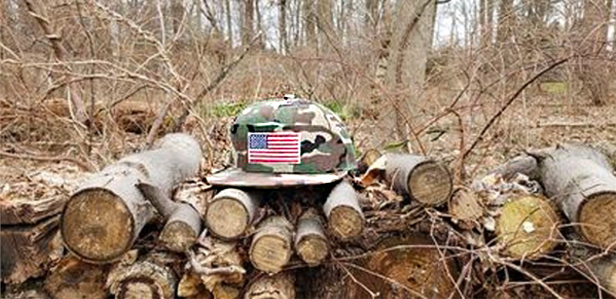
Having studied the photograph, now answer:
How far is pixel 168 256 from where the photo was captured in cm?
232

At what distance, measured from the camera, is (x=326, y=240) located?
2.23 m

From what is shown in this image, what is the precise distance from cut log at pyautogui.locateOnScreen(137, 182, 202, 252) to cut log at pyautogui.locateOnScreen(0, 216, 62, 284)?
40cm

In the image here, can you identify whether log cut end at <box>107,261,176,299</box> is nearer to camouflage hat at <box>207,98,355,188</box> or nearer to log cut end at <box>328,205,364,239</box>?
camouflage hat at <box>207,98,355,188</box>

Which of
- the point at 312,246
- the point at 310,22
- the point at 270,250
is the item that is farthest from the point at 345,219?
the point at 310,22

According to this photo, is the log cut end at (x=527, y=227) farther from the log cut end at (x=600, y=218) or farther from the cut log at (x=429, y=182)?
the cut log at (x=429, y=182)

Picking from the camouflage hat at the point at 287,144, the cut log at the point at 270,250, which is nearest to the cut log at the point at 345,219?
the cut log at the point at 270,250

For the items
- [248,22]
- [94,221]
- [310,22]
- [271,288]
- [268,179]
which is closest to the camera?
[94,221]

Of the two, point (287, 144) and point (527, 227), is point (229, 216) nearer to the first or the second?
point (287, 144)

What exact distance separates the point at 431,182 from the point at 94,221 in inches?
47.8

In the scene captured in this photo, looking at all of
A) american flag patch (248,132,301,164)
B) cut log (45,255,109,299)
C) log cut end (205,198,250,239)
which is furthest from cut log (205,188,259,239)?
cut log (45,255,109,299)

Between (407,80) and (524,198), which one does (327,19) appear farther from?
(524,198)

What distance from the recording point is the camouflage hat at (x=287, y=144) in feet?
8.48

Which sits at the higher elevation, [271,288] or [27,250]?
[27,250]

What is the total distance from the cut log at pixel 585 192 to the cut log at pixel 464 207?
316mm
